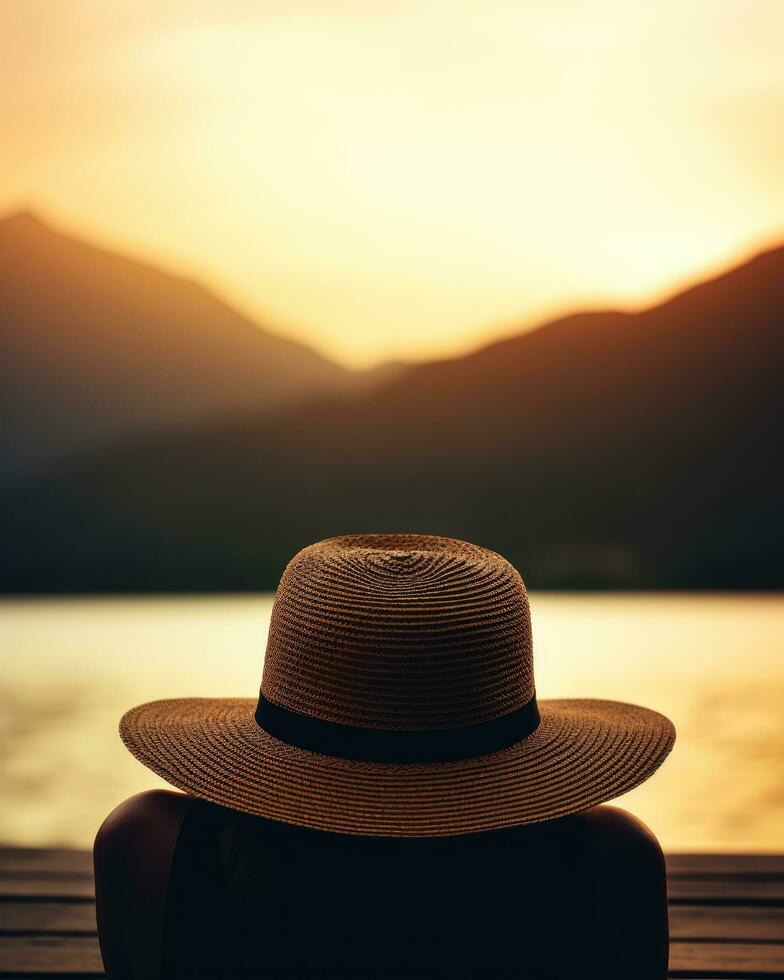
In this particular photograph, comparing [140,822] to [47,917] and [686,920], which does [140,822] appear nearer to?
[47,917]

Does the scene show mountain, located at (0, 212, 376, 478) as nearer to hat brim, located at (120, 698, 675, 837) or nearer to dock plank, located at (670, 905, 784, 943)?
dock plank, located at (670, 905, 784, 943)

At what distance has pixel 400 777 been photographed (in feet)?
2.44

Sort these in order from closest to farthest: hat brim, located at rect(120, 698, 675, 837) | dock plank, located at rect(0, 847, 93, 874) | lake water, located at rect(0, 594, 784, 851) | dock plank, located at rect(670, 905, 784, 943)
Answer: hat brim, located at rect(120, 698, 675, 837) < dock plank, located at rect(670, 905, 784, 943) < dock plank, located at rect(0, 847, 93, 874) < lake water, located at rect(0, 594, 784, 851)

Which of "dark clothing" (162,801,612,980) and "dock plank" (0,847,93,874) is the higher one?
"dark clothing" (162,801,612,980)

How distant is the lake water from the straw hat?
A: 1.41m

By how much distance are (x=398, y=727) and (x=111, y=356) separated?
218 inches

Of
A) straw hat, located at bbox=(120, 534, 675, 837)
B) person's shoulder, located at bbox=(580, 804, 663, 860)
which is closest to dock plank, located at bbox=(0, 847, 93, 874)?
straw hat, located at bbox=(120, 534, 675, 837)

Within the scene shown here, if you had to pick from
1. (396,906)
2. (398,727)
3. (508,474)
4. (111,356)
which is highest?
(111,356)

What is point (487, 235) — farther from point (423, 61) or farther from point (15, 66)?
point (15, 66)

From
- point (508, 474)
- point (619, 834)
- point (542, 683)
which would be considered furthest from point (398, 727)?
point (508, 474)

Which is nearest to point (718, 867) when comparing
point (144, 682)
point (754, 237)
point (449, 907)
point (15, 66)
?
point (449, 907)

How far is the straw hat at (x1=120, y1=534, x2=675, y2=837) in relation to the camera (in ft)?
2.37

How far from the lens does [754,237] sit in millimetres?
5746

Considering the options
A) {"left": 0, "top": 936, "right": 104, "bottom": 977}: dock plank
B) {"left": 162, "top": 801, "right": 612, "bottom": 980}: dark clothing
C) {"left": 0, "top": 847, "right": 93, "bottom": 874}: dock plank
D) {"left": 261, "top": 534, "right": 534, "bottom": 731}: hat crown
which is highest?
{"left": 261, "top": 534, "right": 534, "bottom": 731}: hat crown
